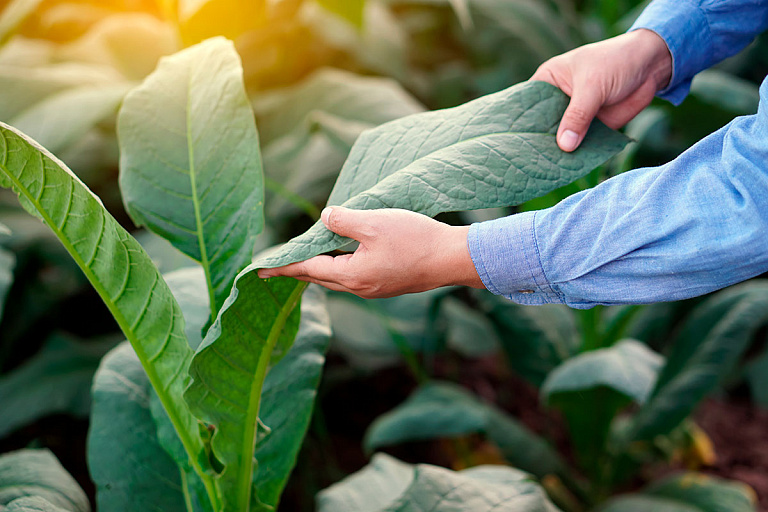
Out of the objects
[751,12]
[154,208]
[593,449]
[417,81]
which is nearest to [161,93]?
[154,208]

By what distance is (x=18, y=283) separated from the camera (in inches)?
50.4

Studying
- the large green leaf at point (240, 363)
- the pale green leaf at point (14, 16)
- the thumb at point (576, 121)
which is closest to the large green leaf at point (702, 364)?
the thumb at point (576, 121)

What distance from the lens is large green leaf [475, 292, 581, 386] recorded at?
1176mm

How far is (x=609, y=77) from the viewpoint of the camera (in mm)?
644

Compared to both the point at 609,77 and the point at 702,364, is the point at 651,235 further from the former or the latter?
the point at 702,364

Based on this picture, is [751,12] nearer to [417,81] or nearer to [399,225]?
[399,225]

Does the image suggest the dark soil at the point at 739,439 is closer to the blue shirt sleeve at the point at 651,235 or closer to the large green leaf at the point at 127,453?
the blue shirt sleeve at the point at 651,235

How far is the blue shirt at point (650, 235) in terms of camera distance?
1.56 ft

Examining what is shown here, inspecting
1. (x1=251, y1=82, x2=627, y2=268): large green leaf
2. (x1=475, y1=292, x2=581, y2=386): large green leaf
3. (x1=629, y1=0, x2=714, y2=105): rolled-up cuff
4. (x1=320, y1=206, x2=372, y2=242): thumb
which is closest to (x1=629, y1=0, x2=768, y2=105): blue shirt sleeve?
(x1=629, y1=0, x2=714, y2=105): rolled-up cuff

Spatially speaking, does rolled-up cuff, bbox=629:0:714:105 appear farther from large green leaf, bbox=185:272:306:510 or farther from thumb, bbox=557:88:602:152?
large green leaf, bbox=185:272:306:510

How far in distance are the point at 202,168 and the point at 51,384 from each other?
0.71 m

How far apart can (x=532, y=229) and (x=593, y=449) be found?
83cm

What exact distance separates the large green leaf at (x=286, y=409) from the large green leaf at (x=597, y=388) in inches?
18.0

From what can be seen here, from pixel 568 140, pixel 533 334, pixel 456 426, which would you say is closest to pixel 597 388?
pixel 533 334
